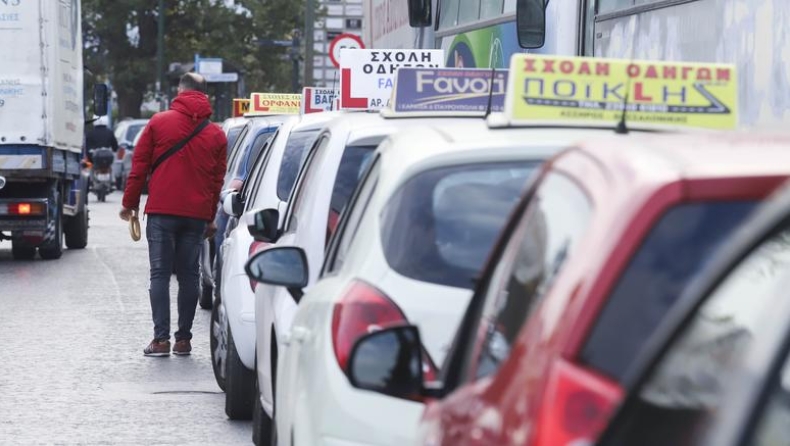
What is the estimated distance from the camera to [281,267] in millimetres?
6371

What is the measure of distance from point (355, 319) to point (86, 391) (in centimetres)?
576

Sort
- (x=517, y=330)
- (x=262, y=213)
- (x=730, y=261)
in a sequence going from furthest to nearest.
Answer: (x=262, y=213), (x=517, y=330), (x=730, y=261)

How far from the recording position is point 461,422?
3053 mm

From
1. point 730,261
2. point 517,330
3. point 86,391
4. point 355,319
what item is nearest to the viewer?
point 730,261

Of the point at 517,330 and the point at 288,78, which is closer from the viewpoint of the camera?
the point at 517,330

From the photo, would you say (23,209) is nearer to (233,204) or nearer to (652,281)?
(233,204)

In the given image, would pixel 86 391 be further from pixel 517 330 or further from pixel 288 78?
pixel 288 78

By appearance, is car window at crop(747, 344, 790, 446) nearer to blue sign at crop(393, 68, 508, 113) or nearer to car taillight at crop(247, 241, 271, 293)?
blue sign at crop(393, 68, 508, 113)

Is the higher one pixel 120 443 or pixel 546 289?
pixel 546 289

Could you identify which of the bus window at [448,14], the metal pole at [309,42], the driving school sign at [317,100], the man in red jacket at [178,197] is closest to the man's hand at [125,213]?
the man in red jacket at [178,197]

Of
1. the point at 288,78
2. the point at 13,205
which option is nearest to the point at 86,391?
the point at 13,205

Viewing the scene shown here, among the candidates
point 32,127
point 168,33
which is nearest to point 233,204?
point 32,127

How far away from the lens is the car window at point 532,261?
2.77 metres

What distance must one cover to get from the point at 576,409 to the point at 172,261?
31.8 ft
